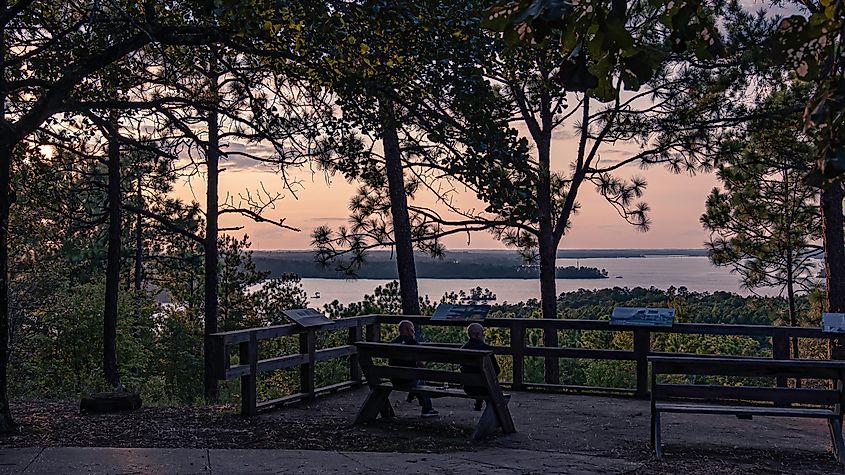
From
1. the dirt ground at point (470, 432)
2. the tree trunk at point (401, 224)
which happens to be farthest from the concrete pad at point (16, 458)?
the tree trunk at point (401, 224)

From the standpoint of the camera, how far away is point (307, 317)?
10922 mm

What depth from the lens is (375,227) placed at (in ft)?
60.3

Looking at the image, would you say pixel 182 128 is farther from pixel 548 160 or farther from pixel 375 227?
pixel 548 160

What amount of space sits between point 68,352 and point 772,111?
18.6 m

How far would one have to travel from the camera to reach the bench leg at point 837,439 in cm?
726

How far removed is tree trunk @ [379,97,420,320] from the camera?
16.5m

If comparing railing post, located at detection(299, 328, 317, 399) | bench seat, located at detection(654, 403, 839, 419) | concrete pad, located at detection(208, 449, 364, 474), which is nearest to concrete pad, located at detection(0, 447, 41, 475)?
concrete pad, located at detection(208, 449, 364, 474)

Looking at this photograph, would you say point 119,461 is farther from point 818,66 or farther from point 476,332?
point 818,66

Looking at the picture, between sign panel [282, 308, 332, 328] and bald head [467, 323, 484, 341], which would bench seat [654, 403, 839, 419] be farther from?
sign panel [282, 308, 332, 328]

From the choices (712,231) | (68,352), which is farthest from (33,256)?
(712,231)

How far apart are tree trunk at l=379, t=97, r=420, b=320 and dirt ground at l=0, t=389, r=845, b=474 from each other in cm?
677

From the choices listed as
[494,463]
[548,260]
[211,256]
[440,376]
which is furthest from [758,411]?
[211,256]

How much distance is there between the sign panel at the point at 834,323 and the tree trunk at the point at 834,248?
5345 mm

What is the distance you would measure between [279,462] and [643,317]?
539 centimetres
